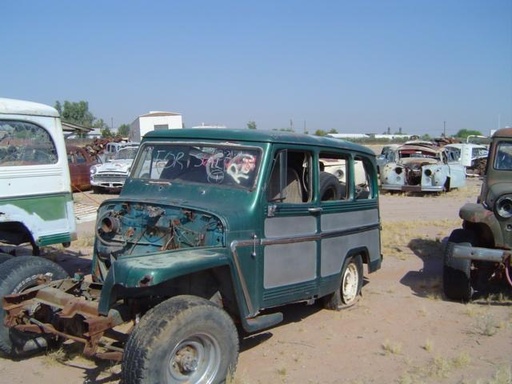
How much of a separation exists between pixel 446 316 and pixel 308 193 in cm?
221

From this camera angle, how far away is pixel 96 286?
15.6 feet

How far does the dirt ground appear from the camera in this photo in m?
4.43

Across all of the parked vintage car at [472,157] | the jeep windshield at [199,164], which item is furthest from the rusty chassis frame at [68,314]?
the parked vintage car at [472,157]

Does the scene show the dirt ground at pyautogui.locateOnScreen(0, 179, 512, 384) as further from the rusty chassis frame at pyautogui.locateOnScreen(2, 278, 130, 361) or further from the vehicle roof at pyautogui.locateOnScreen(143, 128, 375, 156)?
the vehicle roof at pyautogui.locateOnScreen(143, 128, 375, 156)

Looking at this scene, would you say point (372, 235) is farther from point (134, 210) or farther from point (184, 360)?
point (184, 360)

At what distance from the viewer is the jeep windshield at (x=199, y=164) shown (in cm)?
492

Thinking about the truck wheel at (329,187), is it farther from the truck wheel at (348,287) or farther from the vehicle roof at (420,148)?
the vehicle roof at (420,148)

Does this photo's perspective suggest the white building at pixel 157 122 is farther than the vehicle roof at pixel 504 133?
Yes

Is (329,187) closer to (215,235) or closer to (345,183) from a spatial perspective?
(345,183)

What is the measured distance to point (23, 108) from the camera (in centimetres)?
663

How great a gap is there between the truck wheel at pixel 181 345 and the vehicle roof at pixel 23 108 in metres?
3.93

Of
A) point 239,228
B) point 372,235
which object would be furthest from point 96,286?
point 372,235

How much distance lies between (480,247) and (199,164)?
382 cm

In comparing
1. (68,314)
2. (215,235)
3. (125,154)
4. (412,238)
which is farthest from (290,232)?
(125,154)
